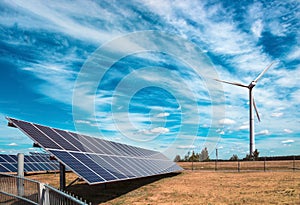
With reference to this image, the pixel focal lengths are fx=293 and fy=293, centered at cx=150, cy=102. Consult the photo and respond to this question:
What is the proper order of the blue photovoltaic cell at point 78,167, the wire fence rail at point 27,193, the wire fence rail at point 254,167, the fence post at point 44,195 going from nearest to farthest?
the wire fence rail at point 27,193, the fence post at point 44,195, the blue photovoltaic cell at point 78,167, the wire fence rail at point 254,167

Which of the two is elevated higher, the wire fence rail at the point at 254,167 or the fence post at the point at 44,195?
the fence post at the point at 44,195

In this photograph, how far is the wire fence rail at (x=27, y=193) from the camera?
9.77 meters

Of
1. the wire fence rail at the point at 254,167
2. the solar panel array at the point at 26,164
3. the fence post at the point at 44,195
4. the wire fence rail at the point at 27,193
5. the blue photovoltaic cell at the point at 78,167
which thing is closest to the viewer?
the wire fence rail at the point at 27,193

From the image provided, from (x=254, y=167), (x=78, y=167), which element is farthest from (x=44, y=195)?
(x=254, y=167)

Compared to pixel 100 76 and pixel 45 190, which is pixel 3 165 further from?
pixel 45 190

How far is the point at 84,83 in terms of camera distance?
Answer: 21.5 meters

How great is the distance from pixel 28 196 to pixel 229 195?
12.6 m

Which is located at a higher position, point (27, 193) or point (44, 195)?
point (44, 195)

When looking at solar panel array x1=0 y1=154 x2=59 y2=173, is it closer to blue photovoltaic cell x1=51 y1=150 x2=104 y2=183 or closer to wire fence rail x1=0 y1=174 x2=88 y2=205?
wire fence rail x1=0 y1=174 x2=88 y2=205

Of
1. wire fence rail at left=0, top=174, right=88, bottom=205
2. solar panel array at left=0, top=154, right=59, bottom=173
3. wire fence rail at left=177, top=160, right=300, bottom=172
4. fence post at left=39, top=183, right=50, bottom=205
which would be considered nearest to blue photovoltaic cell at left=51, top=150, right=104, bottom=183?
wire fence rail at left=0, top=174, right=88, bottom=205

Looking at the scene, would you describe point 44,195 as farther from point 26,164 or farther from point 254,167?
point 254,167

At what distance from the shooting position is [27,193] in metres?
12.1

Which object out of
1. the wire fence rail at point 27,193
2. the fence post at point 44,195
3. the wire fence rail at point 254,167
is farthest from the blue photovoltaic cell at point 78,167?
the wire fence rail at point 254,167

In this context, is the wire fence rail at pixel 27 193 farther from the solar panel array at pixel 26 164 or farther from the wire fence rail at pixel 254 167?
the wire fence rail at pixel 254 167
